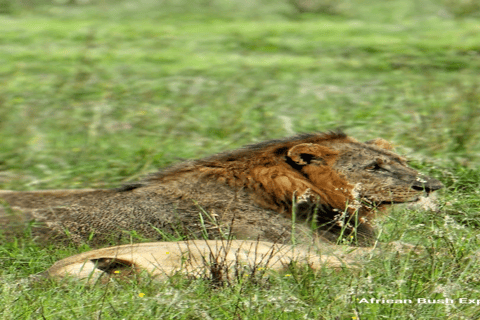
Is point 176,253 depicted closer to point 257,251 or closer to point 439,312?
point 257,251

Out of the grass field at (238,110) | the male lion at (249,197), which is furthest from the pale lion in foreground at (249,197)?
the grass field at (238,110)

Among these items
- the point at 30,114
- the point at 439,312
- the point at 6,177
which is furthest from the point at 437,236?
the point at 30,114

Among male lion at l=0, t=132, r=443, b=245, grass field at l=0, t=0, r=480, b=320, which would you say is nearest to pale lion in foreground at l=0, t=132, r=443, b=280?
male lion at l=0, t=132, r=443, b=245

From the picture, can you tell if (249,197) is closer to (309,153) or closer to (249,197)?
(249,197)

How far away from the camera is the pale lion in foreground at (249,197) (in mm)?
4512

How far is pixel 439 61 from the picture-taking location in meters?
10.6

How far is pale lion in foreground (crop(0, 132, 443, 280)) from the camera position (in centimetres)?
451

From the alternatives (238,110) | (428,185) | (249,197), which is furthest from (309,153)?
(238,110)

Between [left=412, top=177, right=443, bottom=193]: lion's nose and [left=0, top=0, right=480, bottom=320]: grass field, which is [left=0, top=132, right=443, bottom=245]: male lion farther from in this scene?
[left=0, top=0, right=480, bottom=320]: grass field

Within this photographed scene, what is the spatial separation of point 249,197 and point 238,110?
3314 mm

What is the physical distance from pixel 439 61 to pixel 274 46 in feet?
8.79

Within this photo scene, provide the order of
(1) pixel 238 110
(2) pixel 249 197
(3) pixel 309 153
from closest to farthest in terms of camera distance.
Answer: (2) pixel 249 197 < (3) pixel 309 153 < (1) pixel 238 110

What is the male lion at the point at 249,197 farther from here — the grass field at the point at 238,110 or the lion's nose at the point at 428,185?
the grass field at the point at 238,110

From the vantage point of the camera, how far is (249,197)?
459 centimetres
